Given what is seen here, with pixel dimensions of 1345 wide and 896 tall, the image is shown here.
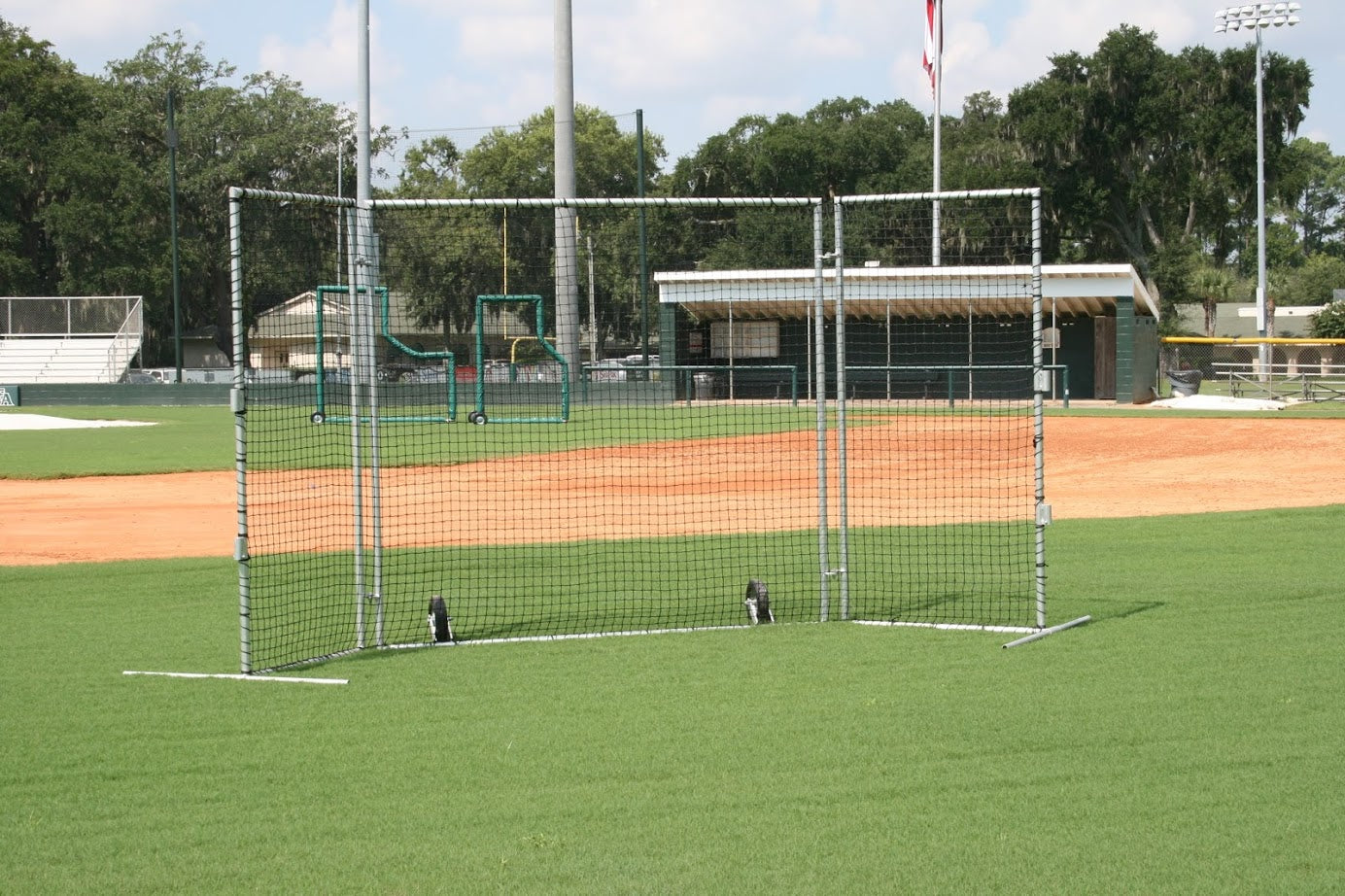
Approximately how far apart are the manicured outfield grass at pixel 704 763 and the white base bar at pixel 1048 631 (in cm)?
8

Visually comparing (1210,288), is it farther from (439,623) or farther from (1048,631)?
(439,623)

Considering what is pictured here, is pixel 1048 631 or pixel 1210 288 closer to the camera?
pixel 1048 631

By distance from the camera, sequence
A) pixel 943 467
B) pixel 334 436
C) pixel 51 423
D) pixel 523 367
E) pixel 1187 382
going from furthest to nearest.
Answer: pixel 1187 382
pixel 51 423
pixel 943 467
pixel 334 436
pixel 523 367

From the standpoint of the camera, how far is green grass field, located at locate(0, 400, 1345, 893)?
4348 millimetres

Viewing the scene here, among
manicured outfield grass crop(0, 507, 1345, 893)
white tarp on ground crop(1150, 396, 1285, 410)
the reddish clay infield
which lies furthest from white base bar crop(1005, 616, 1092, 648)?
white tarp on ground crop(1150, 396, 1285, 410)

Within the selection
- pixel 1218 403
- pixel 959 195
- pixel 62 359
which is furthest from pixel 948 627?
pixel 62 359

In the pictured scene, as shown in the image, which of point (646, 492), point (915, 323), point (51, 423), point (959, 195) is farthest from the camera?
point (51, 423)

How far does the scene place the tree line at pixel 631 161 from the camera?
58.8 m

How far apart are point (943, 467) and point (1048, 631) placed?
458 inches

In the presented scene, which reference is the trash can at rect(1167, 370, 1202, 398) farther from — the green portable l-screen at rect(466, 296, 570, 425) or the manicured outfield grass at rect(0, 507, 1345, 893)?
the manicured outfield grass at rect(0, 507, 1345, 893)

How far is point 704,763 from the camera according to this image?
5.38 meters

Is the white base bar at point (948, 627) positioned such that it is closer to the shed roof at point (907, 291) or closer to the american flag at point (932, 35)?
the shed roof at point (907, 291)

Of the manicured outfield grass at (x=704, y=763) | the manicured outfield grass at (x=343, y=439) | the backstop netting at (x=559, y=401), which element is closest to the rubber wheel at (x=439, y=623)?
the backstop netting at (x=559, y=401)

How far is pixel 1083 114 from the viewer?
59750 millimetres
